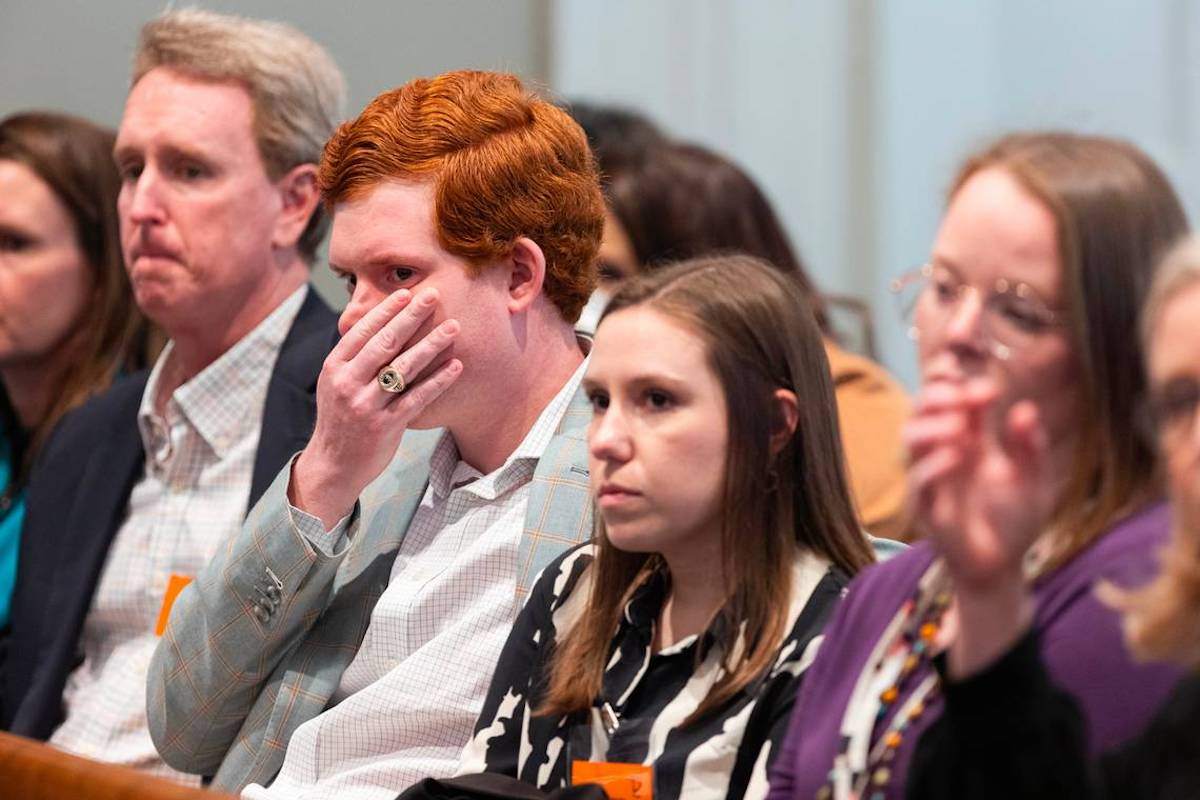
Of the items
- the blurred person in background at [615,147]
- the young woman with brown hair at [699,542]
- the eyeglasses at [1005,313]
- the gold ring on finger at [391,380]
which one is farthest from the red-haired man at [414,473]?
the blurred person in background at [615,147]

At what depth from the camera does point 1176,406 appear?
1.35 meters

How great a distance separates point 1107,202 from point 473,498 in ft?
3.82

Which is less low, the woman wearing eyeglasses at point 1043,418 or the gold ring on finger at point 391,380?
the woman wearing eyeglasses at point 1043,418

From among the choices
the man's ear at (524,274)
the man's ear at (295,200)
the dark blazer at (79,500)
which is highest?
the man's ear at (524,274)

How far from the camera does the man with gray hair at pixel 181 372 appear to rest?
3104mm

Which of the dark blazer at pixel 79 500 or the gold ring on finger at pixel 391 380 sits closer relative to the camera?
the gold ring on finger at pixel 391 380

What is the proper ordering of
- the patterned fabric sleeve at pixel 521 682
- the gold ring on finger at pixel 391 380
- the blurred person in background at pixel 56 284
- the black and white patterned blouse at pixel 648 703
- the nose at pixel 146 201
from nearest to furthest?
the black and white patterned blouse at pixel 648 703
the patterned fabric sleeve at pixel 521 682
the gold ring on finger at pixel 391 380
the nose at pixel 146 201
the blurred person in background at pixel 56 284

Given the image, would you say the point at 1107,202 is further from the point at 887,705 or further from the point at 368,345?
the point at 368,345

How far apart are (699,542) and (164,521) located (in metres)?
1.43

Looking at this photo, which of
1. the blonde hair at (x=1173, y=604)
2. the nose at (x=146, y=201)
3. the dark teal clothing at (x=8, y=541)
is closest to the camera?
the blonde hair at (x=1173, y=604)

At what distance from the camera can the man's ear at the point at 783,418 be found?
202cm

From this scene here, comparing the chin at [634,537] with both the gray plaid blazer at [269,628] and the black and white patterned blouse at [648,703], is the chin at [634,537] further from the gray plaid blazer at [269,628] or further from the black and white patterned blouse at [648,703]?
the gray plaid blazer at [269,628]

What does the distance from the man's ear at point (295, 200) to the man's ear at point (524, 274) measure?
3.10ft

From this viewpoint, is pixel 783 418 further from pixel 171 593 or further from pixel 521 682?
pixel 171 593
